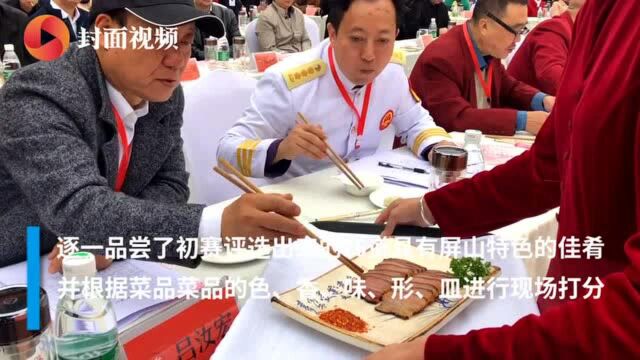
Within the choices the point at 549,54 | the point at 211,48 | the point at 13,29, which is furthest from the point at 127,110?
the point at 13,29

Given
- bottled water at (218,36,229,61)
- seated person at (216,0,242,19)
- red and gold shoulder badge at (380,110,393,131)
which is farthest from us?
seated person at (216,0,242,19)

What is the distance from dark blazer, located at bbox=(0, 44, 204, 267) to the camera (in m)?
1.08

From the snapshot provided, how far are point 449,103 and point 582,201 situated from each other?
179 cm

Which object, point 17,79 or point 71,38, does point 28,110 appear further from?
point 71,38

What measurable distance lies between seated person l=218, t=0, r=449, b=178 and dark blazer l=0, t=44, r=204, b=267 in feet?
2.13

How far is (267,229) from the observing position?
3.39ft

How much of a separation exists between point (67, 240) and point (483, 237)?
861 mm

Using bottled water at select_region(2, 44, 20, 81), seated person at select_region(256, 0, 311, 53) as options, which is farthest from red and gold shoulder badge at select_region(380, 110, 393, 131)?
seated person at select_region(256, 0, 311, 53)

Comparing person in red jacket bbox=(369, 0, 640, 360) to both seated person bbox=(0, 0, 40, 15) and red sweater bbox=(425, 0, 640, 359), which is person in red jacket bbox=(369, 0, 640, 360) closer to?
red sweater bbox=(425, 0, 640, 359)

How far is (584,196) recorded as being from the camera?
88 centimetres

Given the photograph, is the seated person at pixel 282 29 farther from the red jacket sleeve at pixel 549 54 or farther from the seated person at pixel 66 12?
the red jacket sleeve at pixel 549 54

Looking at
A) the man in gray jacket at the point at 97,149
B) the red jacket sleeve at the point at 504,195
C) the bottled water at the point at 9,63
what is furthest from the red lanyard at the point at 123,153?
the bottled water at the point at 9,63

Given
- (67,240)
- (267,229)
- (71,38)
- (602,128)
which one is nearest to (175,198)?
(67,240)

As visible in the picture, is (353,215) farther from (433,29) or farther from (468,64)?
(433,29)
